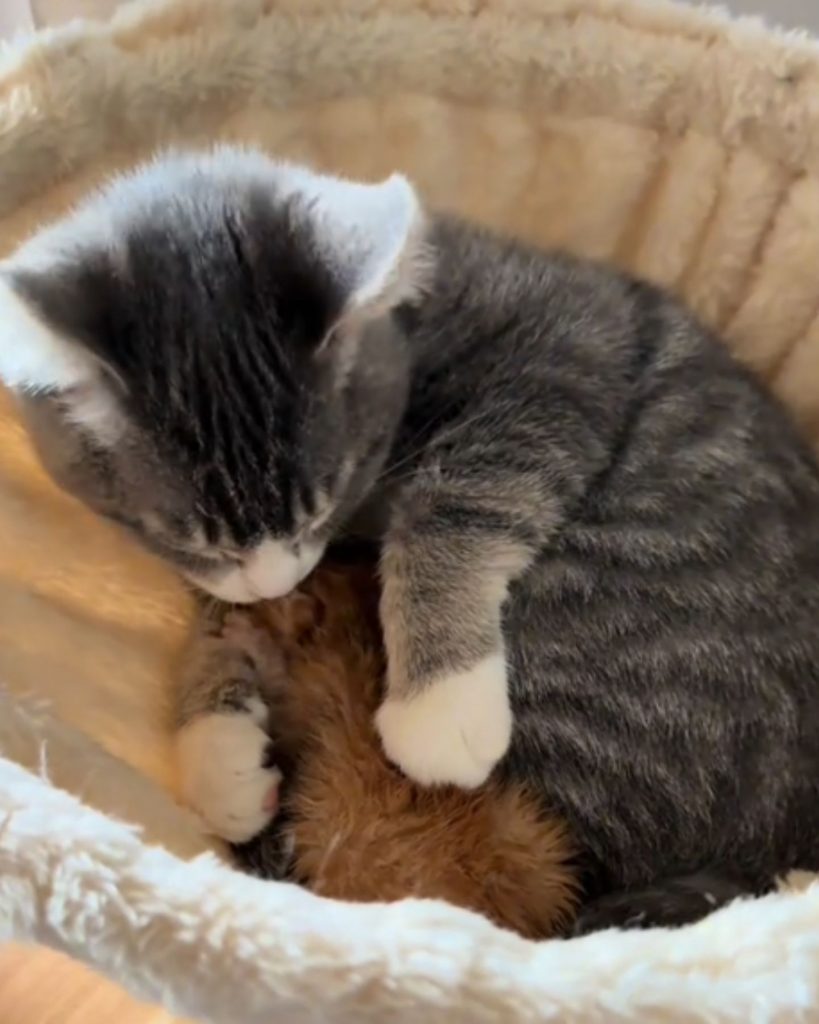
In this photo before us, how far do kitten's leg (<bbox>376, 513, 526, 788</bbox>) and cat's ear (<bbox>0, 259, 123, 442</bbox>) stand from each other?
0.28 metres

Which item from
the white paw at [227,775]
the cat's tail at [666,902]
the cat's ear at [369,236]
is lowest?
the white paw at [227,775]

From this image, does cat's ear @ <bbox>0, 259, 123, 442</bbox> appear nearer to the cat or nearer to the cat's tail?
the cat

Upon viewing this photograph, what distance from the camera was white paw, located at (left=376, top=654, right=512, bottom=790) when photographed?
3.53ft

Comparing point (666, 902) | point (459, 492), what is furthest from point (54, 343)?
point (666, 902)

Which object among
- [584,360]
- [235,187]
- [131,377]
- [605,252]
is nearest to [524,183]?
[605,252]

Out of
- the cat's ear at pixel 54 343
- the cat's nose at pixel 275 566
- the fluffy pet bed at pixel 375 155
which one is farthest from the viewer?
the fluffy pet bed at pixel 375 155

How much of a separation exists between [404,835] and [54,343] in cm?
51

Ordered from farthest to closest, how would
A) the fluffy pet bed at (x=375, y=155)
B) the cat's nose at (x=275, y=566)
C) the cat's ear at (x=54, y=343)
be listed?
the fluffy pet bed at (x=375, y=155) < the cat's nose at (x=275, y=566) < the cat's ear at (x=54, y=343)

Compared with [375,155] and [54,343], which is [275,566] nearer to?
[54,343]

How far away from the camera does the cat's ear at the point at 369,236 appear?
97cm

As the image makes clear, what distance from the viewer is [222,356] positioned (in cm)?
101

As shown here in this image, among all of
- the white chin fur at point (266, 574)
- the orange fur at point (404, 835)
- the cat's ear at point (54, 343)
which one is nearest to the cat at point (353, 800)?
the orange fur at point (404, 835)

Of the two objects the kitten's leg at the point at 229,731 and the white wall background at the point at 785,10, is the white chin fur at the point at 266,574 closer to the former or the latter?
the kitten's leg at the point at 229,731

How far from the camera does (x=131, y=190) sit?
46.1 inches
